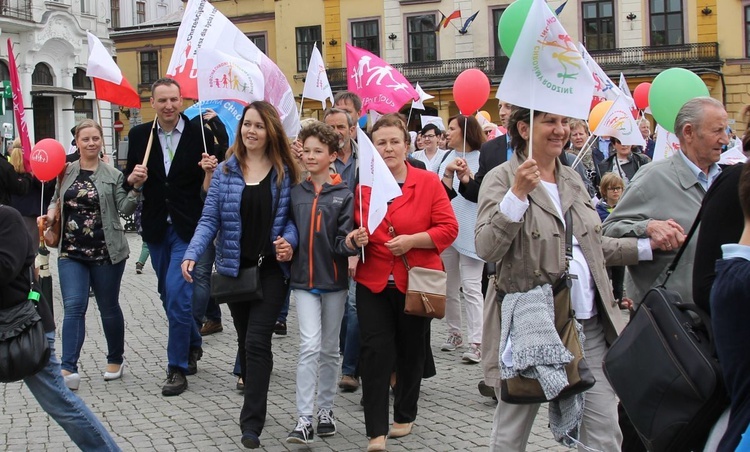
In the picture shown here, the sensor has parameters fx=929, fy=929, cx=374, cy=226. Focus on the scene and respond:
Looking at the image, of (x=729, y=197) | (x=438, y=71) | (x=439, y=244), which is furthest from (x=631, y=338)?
(x=438, y=71)

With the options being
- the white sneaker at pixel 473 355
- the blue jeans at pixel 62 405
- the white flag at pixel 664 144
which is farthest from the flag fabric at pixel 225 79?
the white flag at pixel 664 144

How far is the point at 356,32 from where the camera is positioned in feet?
138

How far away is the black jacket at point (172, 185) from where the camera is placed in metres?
7.23

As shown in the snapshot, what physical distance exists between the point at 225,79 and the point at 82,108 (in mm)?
49111

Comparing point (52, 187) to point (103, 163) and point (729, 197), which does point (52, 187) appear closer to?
point (103, 163)

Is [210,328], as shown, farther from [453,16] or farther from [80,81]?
[80,81]

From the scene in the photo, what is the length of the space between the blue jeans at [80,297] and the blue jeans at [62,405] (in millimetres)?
2448

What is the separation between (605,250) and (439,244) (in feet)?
4.90

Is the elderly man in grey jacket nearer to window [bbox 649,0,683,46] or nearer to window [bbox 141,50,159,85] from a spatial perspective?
window [bbox 649,0,683,46]

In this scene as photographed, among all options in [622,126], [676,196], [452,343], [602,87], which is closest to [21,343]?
[676,196]

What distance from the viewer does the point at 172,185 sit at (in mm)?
7289

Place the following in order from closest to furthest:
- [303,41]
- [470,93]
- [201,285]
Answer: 1. [201,285]
2. [470,93]
3. [303,41]

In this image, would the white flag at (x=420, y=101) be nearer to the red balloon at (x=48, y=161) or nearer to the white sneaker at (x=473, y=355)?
the white sneaker at (x=473, y=355)

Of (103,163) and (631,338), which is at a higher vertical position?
(103,163)
